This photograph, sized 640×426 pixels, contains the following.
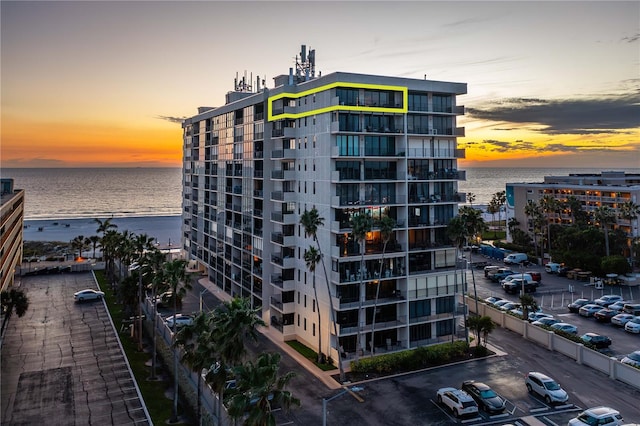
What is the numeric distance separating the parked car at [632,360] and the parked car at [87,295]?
70516 millimetres

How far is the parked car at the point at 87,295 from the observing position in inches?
2768

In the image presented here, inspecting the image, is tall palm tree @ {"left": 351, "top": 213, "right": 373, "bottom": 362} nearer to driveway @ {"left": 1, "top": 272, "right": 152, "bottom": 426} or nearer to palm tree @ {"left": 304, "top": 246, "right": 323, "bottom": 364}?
palm tree @ {"left": 304, "top": 246, "right": 323, "bottom": 364}

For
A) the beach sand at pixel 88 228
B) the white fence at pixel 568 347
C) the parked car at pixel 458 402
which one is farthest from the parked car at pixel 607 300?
the beach sand at pixel 88 228

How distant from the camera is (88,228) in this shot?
571ft

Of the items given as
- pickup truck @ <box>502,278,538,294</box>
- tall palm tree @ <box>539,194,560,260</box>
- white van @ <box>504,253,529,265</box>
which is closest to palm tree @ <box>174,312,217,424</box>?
pickup truck @ <box>502,278,538,294</box>

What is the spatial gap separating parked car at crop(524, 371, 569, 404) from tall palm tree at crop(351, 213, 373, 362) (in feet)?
51.5

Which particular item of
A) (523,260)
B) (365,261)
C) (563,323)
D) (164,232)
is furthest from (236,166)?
(164,232)

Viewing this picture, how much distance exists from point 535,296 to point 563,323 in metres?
16.8

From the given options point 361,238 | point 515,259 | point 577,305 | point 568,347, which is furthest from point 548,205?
point 361,238

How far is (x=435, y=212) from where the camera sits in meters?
51.2

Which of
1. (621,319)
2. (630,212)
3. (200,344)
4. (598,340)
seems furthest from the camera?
(630,212)

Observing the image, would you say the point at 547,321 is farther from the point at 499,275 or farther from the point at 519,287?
the point at 499,275

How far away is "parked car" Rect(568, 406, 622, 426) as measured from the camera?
32375 mm

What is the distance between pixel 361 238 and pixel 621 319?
126 feet
